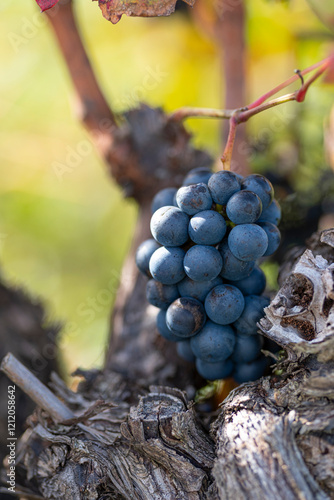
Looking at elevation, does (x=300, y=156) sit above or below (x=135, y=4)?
below

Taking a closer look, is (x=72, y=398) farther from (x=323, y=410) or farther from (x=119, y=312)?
(x=323, y=410)

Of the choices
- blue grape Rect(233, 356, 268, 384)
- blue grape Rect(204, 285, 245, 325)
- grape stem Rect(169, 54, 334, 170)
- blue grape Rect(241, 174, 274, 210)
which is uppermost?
grape stem Rect(169, 54, 334, 170)

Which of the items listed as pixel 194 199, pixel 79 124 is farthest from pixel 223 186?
pixel 79 124

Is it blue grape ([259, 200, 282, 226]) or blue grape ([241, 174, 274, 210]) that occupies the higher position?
blue grape ([241, 174, 274, 210])

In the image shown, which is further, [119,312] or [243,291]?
[119,312]

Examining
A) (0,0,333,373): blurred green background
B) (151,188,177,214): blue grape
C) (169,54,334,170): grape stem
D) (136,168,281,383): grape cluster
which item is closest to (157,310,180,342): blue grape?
(136,168,281,383): grape cluster

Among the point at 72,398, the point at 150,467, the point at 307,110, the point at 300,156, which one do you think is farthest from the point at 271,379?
the point at 307,110

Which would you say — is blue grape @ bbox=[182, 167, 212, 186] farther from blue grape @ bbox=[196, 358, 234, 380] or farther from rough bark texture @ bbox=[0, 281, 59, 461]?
rough bark texture @ bbox=[0, 281, 59, 461]

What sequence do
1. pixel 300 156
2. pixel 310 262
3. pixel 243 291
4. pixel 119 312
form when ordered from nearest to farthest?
pixel 310 262 < pixel 243 291 < pixel 119 312 < pixel 300 156
